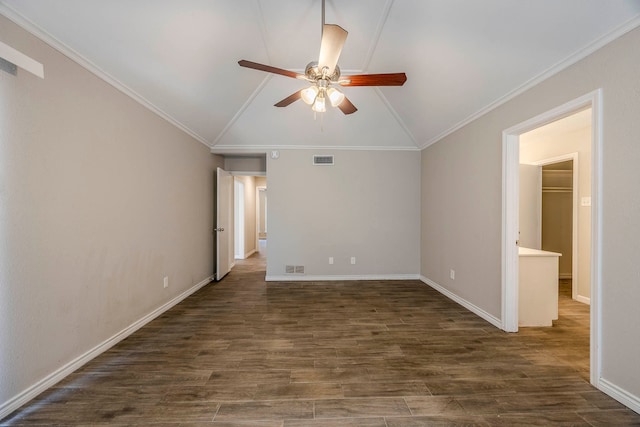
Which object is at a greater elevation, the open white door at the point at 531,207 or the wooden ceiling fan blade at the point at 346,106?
the wooden ceiling fan blade at the point at 346,106

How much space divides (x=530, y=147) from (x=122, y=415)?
5.77 metres

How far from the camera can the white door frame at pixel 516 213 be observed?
1740 millimetres


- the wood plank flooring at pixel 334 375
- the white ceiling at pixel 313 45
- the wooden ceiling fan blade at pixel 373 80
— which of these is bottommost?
the wood plank flooring at pixel 334 375

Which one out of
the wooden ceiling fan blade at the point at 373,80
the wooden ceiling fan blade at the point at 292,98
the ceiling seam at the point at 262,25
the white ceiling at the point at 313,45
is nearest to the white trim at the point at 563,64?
the white ceiling at the point at 313,45

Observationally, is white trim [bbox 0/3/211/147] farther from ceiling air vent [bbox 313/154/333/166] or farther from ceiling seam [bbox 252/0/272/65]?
ceiling air vent [bbox 313/154/333/166]

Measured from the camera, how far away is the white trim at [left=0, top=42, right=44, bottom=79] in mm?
1442

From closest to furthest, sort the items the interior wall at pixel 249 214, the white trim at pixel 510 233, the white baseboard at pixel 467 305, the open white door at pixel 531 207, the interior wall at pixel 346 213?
the white trim at pixel 510 233, the white baseboard at pixel 467 305, the open white door at pixel 531 207, the interior wall at pixel 346 213, the interior wall at pixel 249 214

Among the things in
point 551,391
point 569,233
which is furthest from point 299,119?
point 569,233

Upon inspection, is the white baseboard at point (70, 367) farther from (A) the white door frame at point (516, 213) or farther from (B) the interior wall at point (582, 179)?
(B) the interior wall at point (582, 179)

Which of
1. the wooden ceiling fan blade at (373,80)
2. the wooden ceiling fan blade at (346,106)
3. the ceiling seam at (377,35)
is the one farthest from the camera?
the wooden ceiling fan blade at (346,106)

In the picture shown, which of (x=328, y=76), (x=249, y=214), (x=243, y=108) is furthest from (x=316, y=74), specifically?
(x=249, y=214)

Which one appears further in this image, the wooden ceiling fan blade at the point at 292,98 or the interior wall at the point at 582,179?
the interior wall at the point at 582,179

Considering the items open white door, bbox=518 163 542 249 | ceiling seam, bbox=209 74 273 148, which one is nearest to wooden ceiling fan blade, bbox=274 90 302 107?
ceiling seam, bbox=209 74 273 148

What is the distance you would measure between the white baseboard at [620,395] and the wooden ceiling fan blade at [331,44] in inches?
114
